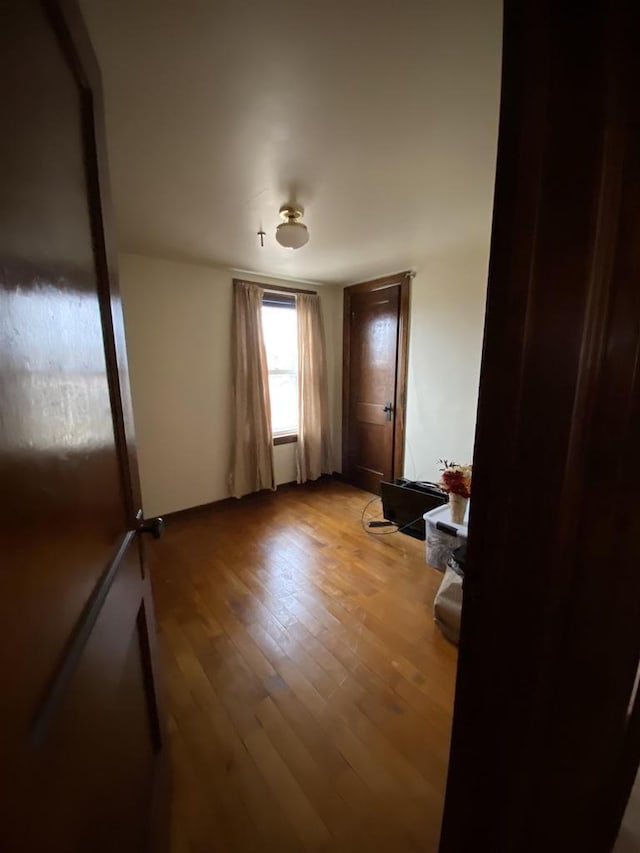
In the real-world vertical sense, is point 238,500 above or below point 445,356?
below

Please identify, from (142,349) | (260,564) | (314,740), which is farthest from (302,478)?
(314,740)

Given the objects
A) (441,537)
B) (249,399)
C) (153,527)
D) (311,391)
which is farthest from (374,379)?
(153,527)

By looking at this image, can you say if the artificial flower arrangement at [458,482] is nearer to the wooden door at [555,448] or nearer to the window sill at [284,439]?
the wooden door at [555,448]

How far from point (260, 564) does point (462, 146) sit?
2.60 m

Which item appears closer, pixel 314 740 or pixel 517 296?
pixel 517 296

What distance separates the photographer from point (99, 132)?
0.79 metres

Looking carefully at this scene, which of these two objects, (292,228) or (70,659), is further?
(292,228)

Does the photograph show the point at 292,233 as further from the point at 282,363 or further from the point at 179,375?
the point at 282,363

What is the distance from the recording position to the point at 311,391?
3732 mm

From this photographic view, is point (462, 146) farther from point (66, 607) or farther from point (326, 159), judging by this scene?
point (66, 607)

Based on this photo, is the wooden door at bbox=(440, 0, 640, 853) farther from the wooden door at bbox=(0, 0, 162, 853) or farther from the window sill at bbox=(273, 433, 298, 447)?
the window sill at bbox=(273, 433, 298, 447)

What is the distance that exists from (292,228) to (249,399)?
1.70 m

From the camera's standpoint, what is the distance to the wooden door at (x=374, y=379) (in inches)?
129

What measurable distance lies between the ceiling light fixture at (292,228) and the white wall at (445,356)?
139cm
